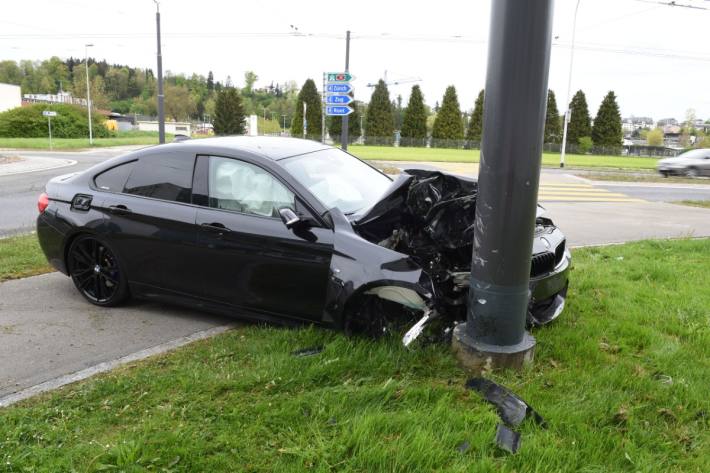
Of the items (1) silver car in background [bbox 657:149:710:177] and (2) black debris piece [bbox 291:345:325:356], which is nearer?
(2) black debris piece [bbox 291:345:325:356]

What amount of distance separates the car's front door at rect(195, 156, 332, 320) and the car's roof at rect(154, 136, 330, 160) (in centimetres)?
11

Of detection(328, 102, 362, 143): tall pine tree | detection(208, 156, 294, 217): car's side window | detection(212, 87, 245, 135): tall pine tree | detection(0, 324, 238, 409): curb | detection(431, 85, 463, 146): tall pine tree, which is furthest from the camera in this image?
detection(328, 102, 362, 143): tall pine tree

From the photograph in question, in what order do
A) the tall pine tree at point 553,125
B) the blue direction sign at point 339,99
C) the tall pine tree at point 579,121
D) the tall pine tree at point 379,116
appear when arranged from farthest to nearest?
the tall pine tree at point 379,116, the tall pine tree at point 553,125, the tall pine tree at point 579,121, the blue direction sign at point 339,99

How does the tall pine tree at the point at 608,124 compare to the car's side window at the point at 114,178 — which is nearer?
the car's side window at the point at 114,178

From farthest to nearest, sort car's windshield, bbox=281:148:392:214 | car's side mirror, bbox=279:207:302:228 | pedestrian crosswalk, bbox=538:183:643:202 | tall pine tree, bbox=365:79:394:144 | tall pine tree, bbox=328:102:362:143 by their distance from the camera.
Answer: tall pine tree, bbox=365:79:394:144 < tall pine tree, bbox=328:102:362:143 < pedestrian crosswalk, bbox=538:183:643:202 < car's windshield, bbox=281:148:392:214 < car's side mirror, bbox=279:207:302:228

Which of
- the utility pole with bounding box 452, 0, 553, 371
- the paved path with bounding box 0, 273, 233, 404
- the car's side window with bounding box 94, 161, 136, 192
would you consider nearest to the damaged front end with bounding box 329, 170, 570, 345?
the utility pole with bounding box 452, 0, 553, 371

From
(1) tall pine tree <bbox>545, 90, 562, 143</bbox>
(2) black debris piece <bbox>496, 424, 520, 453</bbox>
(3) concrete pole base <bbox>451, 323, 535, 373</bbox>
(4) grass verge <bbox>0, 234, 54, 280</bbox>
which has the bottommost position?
(4) grass verge <bbox>0, 234, 54, 280</bbox>

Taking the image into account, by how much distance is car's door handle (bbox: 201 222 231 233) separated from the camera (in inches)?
166

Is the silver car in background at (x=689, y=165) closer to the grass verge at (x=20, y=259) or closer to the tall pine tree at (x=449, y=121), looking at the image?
the grass verge at (x=20, y=259)

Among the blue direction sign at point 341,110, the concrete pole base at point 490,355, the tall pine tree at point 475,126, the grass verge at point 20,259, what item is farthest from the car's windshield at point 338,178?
the tall pine tree at point 475,126

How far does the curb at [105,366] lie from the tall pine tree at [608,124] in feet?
251

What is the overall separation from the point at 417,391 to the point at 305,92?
8100cm

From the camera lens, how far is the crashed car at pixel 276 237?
3.81 meters

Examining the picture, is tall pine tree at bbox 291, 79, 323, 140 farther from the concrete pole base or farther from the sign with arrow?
the concrete pole base
